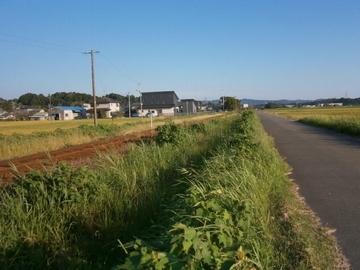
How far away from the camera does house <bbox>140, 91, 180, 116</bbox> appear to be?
10350 centimetres

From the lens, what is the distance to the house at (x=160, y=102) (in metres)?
104

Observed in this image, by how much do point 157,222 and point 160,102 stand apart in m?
100

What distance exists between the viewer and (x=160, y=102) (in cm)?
10431

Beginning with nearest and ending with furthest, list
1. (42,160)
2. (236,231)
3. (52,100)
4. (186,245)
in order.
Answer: (186,245) → (236,231) → (42,160) → (52,100)

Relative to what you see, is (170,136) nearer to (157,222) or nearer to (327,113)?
(157,222)

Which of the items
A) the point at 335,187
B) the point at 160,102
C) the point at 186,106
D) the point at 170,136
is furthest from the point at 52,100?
the point at 335,187

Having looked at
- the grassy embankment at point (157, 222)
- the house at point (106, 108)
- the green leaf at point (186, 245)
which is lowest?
the grassy embankment at point (157, 222)

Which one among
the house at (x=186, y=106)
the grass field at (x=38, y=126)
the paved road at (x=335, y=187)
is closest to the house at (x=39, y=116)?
the grass field at (x=38, y=126)

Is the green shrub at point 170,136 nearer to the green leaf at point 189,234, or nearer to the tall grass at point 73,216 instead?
the tall grass at point 73,216

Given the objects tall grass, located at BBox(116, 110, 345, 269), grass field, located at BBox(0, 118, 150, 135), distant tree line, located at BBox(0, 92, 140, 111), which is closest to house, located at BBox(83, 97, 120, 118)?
distant tree line, located at BBox(0, 92, 140, 111)

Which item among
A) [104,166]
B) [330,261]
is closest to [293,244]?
[330,261]

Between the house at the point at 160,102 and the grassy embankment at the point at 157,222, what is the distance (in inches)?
3803

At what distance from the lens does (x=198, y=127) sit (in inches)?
866

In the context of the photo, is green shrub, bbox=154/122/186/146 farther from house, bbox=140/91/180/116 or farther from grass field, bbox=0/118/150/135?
house, bbox=140/91/180/116
